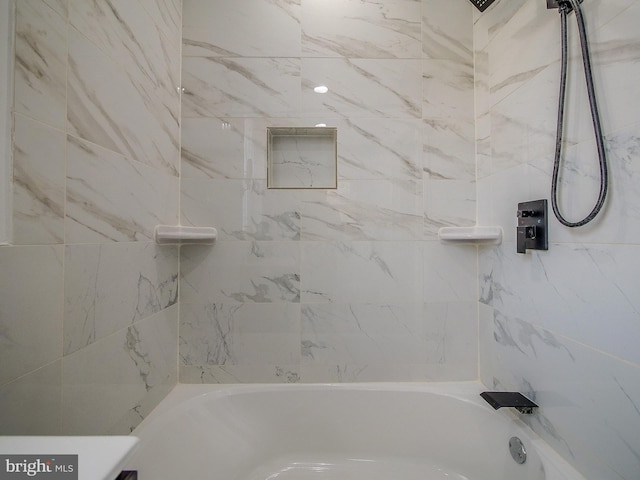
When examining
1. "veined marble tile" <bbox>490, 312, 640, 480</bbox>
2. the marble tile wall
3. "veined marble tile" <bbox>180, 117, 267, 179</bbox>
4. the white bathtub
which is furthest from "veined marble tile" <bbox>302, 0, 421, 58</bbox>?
the white bathtub

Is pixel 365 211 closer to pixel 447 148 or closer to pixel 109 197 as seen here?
pixel 447 148

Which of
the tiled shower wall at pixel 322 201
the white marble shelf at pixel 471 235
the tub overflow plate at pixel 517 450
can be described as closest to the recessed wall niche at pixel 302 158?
the tiled shower wall at pixel 322 201

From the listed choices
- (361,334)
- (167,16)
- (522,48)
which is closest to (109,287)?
(361,334)

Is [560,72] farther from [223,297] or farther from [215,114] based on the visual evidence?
[223,297]

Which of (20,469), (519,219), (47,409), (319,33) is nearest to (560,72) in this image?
(519,219)

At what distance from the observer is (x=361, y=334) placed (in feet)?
4.13

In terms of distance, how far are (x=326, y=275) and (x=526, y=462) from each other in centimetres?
94

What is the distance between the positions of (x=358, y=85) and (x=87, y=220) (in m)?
1.17

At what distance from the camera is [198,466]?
0.97m

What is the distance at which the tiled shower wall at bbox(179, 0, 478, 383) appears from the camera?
1.25 meters

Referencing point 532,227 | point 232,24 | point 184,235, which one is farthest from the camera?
point 232,24

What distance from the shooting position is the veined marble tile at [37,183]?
571mm

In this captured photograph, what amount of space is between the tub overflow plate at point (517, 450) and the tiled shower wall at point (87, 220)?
1319mm

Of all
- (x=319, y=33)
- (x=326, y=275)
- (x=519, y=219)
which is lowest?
(x=326, y=275)
